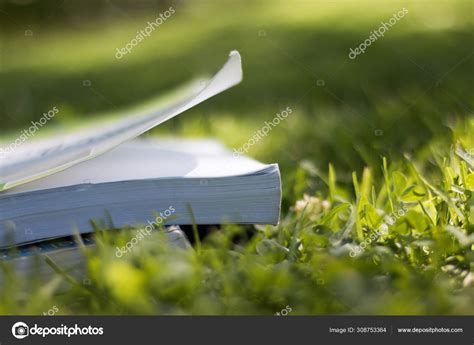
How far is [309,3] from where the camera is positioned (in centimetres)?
432

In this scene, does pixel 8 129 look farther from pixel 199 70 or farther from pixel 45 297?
pixel 45 297

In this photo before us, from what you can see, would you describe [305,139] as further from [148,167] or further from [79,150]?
[79,150]

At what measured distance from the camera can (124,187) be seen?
113 cm

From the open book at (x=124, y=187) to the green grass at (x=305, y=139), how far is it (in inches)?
2.2

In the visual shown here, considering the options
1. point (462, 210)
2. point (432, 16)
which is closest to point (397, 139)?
point (462, 210)

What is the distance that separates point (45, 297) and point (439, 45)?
8.35 ft
